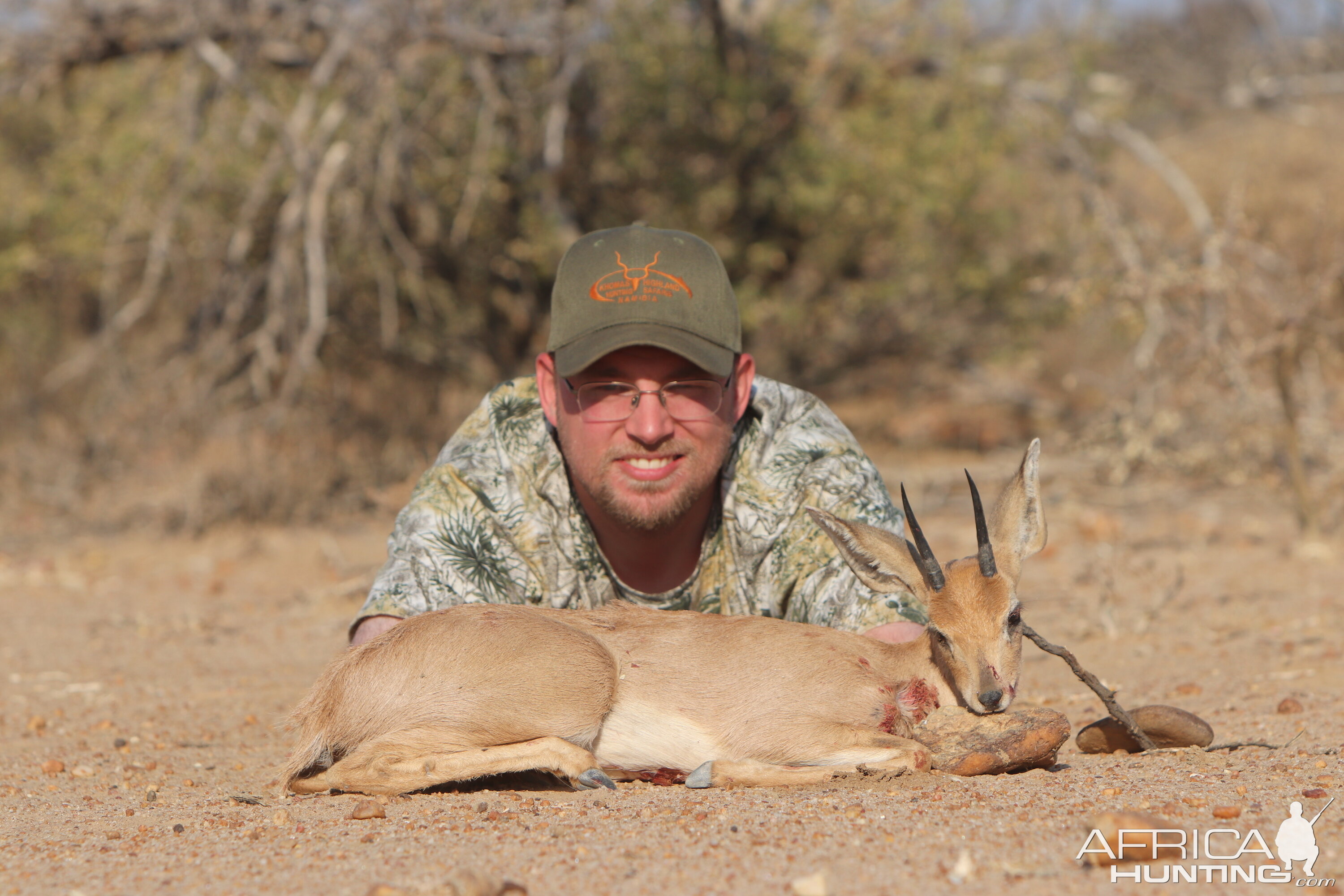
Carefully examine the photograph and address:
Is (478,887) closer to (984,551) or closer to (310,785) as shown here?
(310,785)

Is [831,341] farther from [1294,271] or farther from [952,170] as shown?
[1294,271]

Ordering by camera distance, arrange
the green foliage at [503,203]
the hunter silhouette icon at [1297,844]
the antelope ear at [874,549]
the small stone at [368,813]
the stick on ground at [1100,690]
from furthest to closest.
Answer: the green foliage at [503,203] → the antelope ear at [874,549] → the stick on ground at [1100,690] → the small stone at [368,813] → the hunter silhouette icon at [1297,844]

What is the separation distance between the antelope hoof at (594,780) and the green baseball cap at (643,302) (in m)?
1.33

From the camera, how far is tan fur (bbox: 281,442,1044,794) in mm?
4062

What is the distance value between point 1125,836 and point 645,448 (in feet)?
6.92

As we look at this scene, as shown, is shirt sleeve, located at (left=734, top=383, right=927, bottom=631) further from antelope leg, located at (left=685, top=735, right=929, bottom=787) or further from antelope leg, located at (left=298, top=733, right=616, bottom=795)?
antelope leg, located at (left=298, top=733, right=616, bottom=795)

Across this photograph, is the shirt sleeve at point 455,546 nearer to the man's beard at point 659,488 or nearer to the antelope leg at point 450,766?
the man's beard at point 659,488

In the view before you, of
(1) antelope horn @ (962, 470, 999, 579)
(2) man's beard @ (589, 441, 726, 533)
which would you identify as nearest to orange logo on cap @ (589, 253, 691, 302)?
(2) man's beard @ (589, 441, 726, 533)

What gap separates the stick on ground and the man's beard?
1195 millimetres

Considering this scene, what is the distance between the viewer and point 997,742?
3.92 m

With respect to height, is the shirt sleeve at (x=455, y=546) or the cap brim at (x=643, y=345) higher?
the cap brim at (x=643, y=345)

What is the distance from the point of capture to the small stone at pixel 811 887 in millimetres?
2781

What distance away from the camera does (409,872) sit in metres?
3.02

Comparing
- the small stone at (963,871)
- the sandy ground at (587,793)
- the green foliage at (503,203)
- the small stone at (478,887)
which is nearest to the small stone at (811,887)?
the sandy ground at (587,793)
